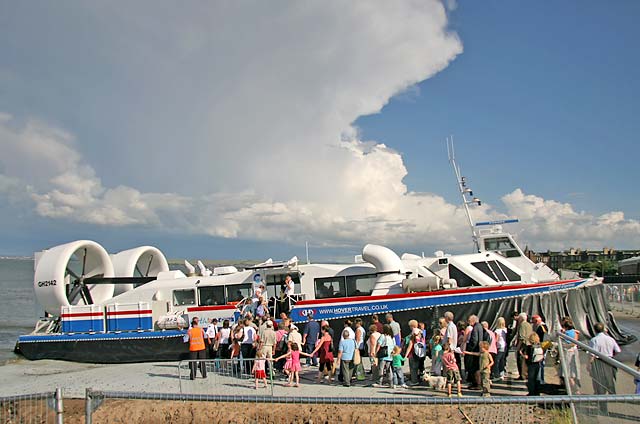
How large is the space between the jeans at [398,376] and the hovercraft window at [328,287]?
470 centimetres

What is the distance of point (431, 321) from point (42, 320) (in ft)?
42.6

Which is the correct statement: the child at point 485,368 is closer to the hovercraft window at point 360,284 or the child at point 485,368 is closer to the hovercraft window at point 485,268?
the hovercraft window at point 360,284

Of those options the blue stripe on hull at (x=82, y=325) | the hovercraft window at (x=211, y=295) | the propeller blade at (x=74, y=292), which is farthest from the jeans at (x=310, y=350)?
the propeller blade at (x=74, y=292)

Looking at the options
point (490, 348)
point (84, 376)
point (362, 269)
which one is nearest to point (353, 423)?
point (490, 348)

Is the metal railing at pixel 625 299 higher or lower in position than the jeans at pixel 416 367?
lower

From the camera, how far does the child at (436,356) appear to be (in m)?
9.47

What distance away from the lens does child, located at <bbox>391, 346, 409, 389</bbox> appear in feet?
31.8

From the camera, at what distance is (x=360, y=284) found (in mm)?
14328

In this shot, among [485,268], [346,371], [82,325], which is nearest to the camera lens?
[346,371]

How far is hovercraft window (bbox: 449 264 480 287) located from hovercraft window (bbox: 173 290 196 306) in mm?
7580

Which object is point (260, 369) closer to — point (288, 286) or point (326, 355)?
point (326, 355)

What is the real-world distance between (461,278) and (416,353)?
197 inches

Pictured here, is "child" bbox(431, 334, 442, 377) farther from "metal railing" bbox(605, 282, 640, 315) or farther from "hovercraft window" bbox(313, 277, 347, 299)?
"metal railing" bbox(605, 282, 640, 315)

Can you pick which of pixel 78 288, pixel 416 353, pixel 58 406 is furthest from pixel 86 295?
pixel 58 406
